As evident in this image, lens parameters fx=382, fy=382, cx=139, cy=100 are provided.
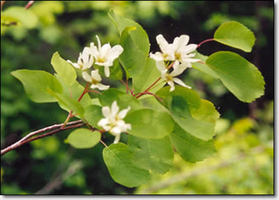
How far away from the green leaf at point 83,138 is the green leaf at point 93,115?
27 mm

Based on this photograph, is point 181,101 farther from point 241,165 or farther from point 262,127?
point 262,127

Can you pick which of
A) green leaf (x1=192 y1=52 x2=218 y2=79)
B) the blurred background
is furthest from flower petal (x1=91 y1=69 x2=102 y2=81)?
the blurred background

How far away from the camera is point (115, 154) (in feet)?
1.41

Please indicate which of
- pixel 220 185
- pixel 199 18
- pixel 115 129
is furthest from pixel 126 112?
pixel 199 18

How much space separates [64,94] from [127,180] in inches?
4.5

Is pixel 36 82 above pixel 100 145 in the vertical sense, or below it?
above

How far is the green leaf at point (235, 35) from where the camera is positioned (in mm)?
438

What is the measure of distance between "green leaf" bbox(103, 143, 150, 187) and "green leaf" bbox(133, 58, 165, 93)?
7 cm

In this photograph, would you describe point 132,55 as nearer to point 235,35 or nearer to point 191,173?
point 235,35

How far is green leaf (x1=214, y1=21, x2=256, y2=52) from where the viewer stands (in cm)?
44

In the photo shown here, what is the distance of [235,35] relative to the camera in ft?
1.45

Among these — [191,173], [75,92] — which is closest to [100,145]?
[191,173]

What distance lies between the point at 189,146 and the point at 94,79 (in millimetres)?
129

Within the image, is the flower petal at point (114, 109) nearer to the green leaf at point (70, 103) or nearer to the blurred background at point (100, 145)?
the green leaf at point (70, 103)
